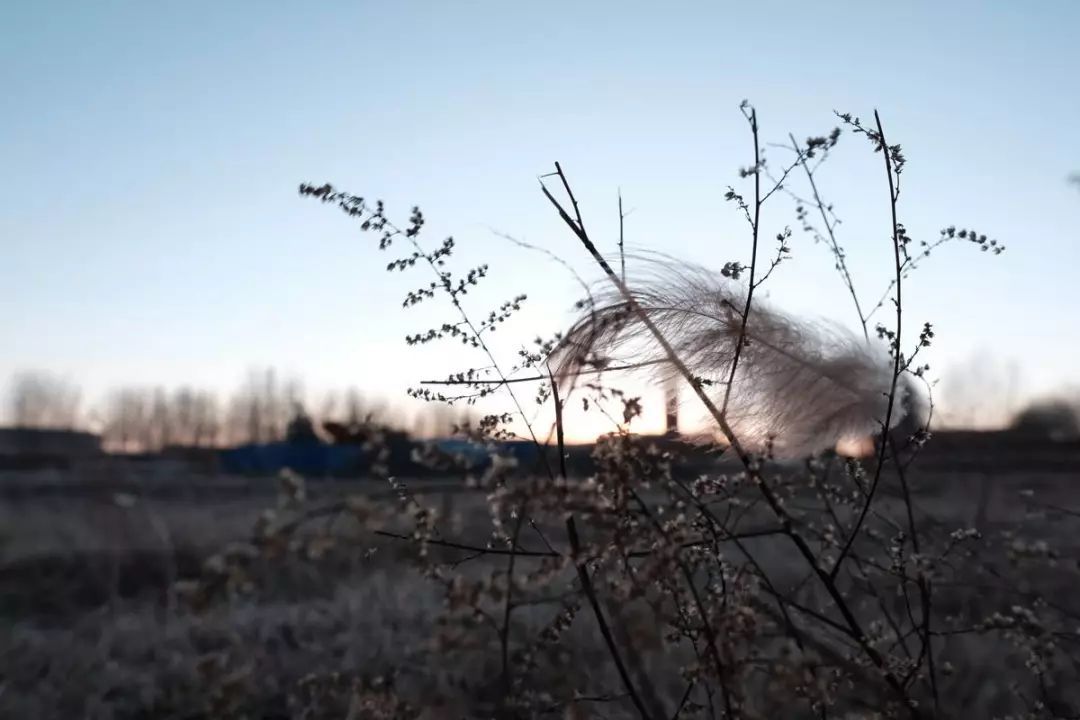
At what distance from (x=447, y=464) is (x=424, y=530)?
4.0 inches

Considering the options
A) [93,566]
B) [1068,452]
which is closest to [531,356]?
[93,566]

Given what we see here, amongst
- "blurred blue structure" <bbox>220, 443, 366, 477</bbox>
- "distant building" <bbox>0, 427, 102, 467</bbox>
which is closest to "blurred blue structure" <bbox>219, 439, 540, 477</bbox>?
"blurred blue structure" <bbox>220, 443, 366, 477</bbox>

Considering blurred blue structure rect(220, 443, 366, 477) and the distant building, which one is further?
blurred blue structure rect(220, 443, 366, 477)

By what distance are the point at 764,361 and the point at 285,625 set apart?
459cm

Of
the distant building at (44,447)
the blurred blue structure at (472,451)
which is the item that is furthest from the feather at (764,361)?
the distant building at (44,447)

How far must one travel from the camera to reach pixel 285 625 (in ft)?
19.0

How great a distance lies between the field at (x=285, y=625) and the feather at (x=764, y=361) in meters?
0.43

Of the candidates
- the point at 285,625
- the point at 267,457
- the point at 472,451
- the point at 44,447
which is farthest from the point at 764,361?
the point at 267,457

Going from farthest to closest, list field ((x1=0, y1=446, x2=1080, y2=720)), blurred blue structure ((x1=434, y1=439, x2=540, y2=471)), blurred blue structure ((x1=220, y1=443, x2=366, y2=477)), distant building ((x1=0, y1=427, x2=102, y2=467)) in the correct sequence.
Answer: blurred blue structure ((x1=220, y1=443, x2=366, y2=477)) → distant building ((x1=0, y1=427, x2=102, y2=467)) → field ((x1=0, y1=446, x2=1080, y2=720)) → blurred blue structure ((x1=434, y1=439, x2=540, y2=471))

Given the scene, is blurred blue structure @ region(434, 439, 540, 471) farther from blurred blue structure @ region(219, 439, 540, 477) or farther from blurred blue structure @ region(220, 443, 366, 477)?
blurred blue structure @ region(220, 443, 366, 477)

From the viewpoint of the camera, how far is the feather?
1.83m

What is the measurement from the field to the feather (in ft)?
1.42

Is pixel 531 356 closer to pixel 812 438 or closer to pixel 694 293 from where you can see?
pixel 694 293

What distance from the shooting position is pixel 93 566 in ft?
27.1
